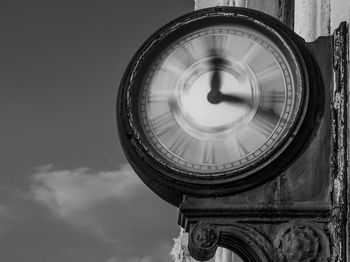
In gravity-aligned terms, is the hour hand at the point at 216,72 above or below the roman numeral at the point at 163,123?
above

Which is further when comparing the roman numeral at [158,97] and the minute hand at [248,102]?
the roman numeral at [158,97]

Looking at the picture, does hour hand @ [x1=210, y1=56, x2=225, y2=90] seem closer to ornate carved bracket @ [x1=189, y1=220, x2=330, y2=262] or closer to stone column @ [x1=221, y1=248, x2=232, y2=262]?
ornate carved bracket @ [x1=189, y1=220, x2=330, y2=262]

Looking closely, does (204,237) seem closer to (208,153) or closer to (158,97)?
(208,153)

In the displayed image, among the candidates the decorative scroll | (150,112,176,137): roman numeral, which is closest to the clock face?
(150,112,176,137): roman numeral

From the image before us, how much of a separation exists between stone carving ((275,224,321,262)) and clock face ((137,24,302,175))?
319mm

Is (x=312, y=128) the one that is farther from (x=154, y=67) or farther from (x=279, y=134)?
(x=154, y=67)

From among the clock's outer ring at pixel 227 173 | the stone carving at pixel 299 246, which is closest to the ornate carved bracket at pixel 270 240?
the stone carving at pixel 299 246

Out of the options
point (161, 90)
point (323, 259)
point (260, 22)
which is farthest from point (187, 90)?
point (323, 259)

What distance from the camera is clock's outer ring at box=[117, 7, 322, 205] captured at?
4.53 meters

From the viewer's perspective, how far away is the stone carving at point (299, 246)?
4496 millimetres

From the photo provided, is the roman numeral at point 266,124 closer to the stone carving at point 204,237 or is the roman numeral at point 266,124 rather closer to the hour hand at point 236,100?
the hour hand at point 236,100

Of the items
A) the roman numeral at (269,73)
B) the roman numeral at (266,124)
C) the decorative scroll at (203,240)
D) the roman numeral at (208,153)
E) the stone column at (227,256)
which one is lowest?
the decorative scroll at (203,240)

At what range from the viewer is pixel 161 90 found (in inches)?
186

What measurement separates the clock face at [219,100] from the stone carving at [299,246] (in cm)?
32
